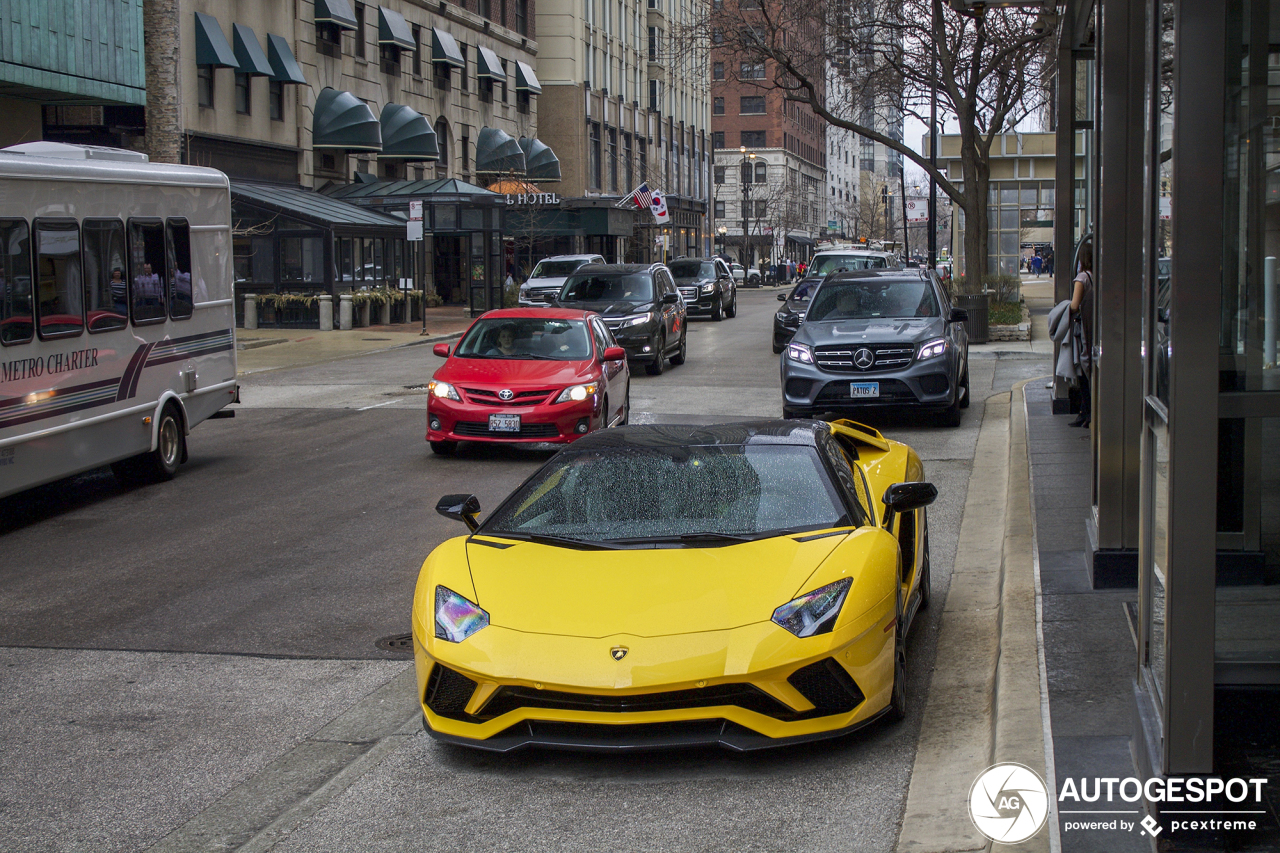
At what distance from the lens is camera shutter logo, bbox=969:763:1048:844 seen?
14.5 ft

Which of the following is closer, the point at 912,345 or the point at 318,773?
the point at 318,773

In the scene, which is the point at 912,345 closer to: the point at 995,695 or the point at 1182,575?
the point at 995,695

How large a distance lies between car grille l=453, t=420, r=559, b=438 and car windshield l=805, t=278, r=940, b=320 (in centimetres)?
420

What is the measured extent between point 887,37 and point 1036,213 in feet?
80.9

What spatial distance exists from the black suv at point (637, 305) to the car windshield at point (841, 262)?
4.31 metres

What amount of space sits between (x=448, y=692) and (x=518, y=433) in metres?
8.43

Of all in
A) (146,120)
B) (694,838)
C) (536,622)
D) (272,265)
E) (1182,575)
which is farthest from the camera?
(272,265)

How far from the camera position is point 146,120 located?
34.3m

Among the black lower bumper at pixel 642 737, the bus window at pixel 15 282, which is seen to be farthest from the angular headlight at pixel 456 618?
the bus window at pixel 15 282

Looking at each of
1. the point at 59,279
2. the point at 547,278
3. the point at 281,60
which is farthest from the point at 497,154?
the point at 59,279

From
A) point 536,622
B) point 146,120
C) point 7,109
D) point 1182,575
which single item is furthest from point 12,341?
point 146,120

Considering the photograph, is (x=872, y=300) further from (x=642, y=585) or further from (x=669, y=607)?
(x=669, y=607)

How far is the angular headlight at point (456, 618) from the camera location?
5.39m

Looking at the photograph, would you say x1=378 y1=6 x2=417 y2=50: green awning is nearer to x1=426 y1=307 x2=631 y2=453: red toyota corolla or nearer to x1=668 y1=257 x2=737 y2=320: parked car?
x1=668 y1=257 x2=737 y2=320: parked car
